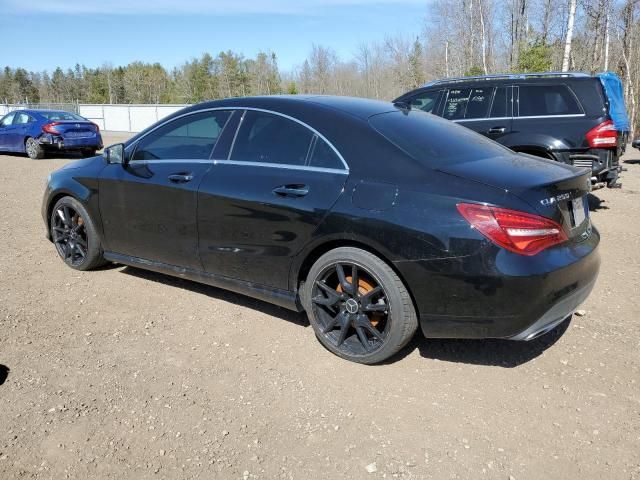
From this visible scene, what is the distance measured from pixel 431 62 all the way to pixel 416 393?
45.8 m

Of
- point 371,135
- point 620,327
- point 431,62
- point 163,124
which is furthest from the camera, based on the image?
point 431,62

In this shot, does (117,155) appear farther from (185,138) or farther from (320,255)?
(320,255)

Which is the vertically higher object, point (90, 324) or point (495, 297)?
point (495, 297)

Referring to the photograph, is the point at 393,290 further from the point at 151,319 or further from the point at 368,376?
the point at 151,319

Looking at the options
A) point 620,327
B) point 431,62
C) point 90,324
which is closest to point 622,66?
point 431,62

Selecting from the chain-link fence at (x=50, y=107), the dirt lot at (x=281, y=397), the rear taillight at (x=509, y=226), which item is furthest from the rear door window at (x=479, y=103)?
the chain-link fence at (x=50, y=107)

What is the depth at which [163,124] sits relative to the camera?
463cm

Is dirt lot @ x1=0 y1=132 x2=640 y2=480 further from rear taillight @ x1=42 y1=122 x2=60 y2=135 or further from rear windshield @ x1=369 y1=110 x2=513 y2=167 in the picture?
rear taillight @ x1=42 y1=122 x2=60 y2=135

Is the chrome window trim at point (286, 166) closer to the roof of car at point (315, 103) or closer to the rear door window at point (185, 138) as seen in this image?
the rear door window at point (185, 138)

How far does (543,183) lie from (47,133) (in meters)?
15.1

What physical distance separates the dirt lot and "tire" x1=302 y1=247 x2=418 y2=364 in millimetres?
149

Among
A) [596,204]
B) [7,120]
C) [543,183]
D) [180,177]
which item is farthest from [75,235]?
[7,120]

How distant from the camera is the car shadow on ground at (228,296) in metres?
4.38

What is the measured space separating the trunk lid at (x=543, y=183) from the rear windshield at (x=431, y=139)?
13 centimetres
